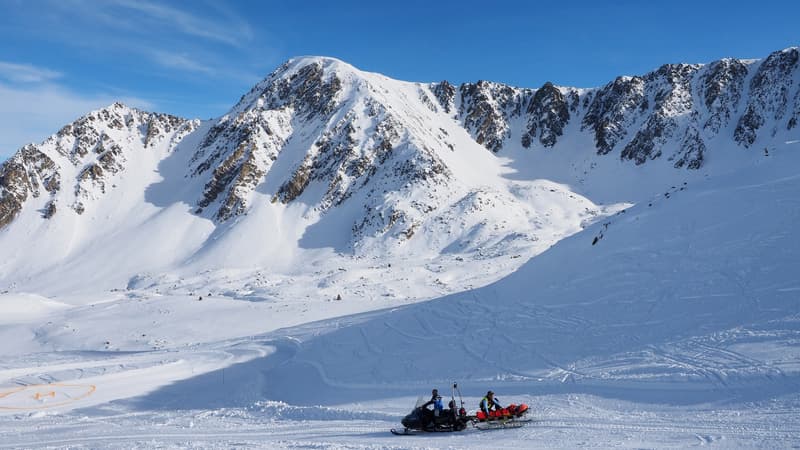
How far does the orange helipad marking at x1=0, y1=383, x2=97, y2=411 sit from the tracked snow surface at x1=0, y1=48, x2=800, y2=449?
0.22m

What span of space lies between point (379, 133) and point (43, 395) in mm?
71745

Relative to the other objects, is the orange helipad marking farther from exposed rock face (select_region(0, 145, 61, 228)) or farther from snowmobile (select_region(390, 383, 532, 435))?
exposed rock face (select_region(0, 145, 61, 228))

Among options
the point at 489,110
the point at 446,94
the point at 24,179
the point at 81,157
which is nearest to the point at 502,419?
the point at 24,179

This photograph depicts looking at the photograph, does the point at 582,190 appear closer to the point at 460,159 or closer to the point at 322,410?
the point at 460,159

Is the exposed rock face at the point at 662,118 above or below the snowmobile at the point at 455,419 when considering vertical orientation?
above

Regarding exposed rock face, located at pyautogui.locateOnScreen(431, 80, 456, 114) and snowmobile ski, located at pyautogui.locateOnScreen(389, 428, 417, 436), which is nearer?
snowmobile ski, located at pyautogui.locateOnScreen(389, 428, 417, 436)

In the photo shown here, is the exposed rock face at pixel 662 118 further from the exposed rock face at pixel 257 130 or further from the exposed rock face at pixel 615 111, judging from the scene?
the exposed rock face at pixel 257 130

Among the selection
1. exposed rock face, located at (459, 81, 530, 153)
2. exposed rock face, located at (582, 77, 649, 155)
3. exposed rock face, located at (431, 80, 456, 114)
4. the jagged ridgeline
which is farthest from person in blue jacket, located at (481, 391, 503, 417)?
exposed rock face, located at (431, 80, 456, 114)

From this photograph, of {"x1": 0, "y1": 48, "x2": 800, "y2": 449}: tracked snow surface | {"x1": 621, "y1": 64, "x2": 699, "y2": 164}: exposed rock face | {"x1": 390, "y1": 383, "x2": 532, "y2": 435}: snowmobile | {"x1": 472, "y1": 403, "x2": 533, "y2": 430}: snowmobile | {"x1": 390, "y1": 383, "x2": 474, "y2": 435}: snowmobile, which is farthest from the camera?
{"x1": 621, "y1": 64, "x2": 699, "y2": 164}: exposed rock face

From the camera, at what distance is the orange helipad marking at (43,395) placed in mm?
23031

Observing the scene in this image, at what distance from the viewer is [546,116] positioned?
377 feet

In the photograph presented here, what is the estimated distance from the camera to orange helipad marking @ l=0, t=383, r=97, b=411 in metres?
23.0

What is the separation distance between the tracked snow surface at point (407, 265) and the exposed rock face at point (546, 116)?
2.09ft

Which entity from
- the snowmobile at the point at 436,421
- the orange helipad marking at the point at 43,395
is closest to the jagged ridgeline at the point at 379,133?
the orange helipad marking at the point at 43,395
